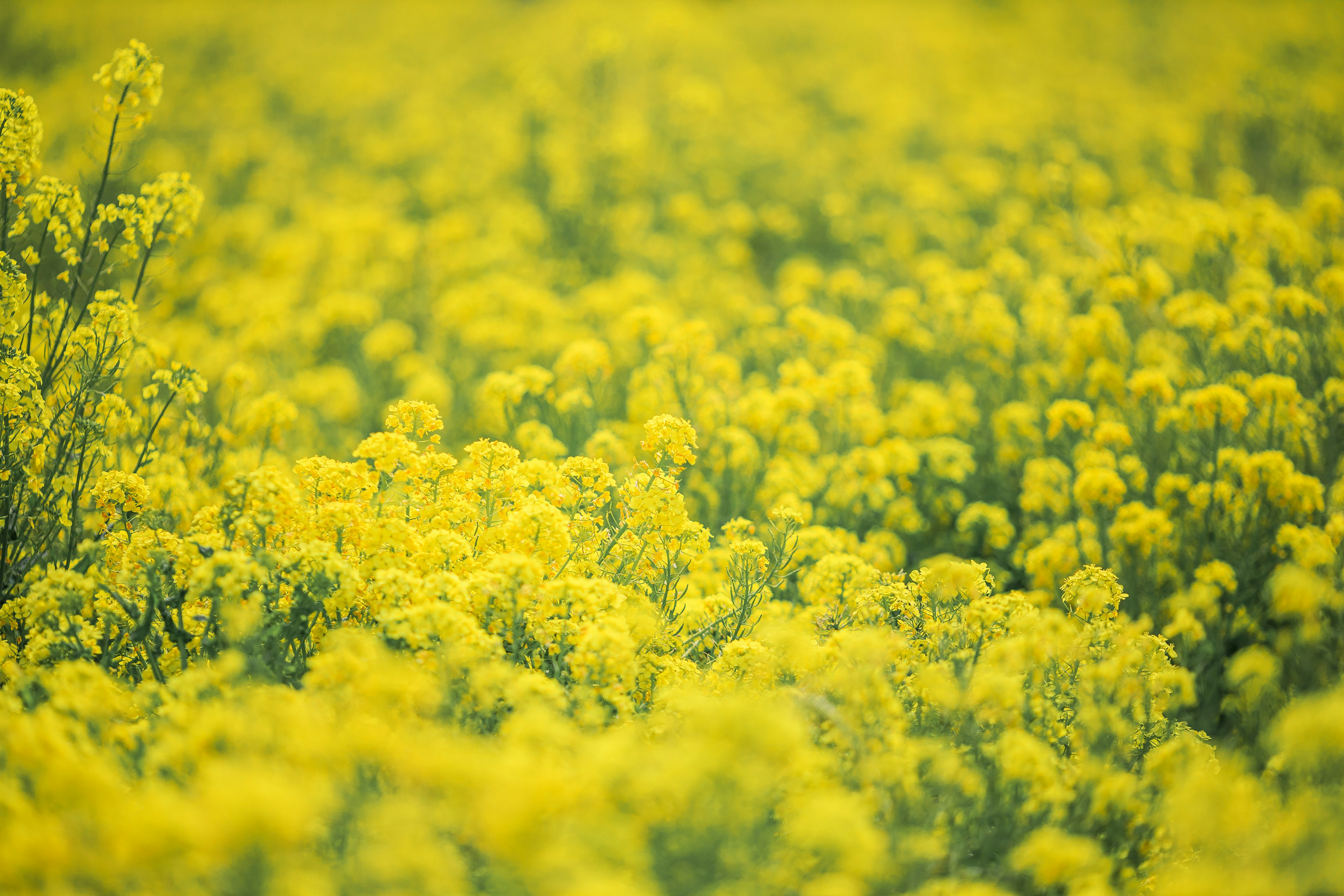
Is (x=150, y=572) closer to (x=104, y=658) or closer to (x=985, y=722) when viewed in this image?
(x=104, y=658)

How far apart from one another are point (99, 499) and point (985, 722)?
4727mm

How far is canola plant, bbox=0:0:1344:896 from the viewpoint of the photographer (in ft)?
9.54

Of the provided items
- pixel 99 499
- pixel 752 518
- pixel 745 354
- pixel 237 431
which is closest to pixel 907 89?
pixel 745 354

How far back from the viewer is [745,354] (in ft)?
29.8

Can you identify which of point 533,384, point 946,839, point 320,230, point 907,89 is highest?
point 907,89

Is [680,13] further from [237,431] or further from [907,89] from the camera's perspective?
[237,431]

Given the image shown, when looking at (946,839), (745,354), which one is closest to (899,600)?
(946,839)

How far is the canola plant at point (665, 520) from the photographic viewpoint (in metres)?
2.91

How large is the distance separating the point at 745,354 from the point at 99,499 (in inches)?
239

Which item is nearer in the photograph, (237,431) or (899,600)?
(899,600)

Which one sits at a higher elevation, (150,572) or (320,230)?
(320,230)

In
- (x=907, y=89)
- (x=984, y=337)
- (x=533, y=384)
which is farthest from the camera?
(x=907, y=89)

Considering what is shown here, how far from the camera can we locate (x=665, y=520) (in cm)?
461

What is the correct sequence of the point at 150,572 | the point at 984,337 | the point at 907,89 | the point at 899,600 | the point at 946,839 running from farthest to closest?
the point at 907,89 → the point at 984,337 → the point at 899,600 → the point at 150,572 → the point at 946,839
